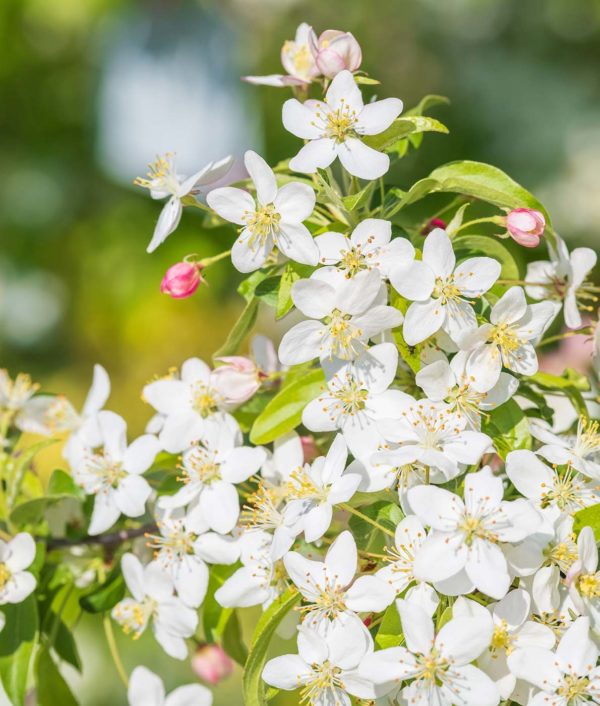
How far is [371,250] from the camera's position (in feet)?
2.81

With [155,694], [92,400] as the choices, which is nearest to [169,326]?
[92,400]

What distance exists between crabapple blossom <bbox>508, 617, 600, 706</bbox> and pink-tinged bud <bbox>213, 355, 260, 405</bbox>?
1.26 ft

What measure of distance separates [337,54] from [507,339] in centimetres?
35

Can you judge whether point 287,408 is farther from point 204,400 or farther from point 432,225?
point 432,225

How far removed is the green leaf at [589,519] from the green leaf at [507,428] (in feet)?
0.28

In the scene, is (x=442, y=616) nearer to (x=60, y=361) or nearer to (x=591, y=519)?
(x=591, y=519)

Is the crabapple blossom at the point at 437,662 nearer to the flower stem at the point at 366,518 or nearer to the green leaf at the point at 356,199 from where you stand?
the flower stem at the point at 366,518

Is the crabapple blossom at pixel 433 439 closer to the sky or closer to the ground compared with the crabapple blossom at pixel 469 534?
closer to the sky

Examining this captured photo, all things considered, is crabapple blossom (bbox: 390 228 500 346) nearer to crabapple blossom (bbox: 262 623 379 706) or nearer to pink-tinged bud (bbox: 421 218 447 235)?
pink-tinged bud (bbox: 421 218 447 235)

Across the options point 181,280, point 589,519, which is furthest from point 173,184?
point 589,519

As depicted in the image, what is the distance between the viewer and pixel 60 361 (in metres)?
3.32

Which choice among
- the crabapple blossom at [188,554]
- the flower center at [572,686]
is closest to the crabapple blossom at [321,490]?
the crabapple blossom at [188,554]

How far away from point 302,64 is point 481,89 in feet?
9.50

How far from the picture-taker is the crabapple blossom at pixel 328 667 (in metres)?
0.78
